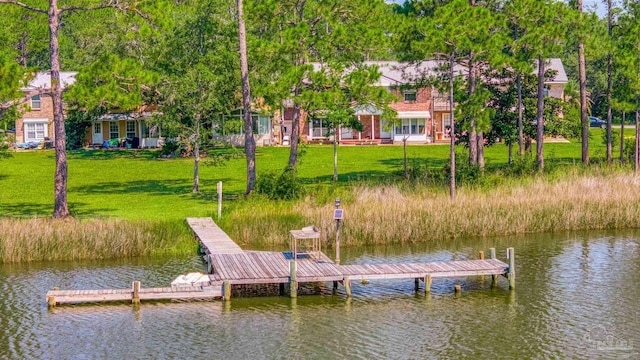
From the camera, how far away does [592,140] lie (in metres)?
74.6

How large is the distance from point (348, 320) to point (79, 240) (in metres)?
11.5

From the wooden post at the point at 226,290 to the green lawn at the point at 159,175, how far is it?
11.5 meters

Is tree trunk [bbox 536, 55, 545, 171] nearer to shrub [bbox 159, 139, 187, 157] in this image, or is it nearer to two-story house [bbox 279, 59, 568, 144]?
shrub [bbox 159, 139, 187, 157]

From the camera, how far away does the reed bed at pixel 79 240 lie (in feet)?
95.2

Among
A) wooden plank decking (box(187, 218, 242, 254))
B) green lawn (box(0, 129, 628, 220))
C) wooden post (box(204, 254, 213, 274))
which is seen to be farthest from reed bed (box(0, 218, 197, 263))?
green lawn (box(0, 129, 628, 220))

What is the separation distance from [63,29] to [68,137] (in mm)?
41650

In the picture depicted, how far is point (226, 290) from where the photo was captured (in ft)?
78.2

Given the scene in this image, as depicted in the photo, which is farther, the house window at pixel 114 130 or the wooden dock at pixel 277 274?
→ the house window at pixel 114 130

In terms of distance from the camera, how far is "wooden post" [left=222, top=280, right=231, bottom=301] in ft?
78.0

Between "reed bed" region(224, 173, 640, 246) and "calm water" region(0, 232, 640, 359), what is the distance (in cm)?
469

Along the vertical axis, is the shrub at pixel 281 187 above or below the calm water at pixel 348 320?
above

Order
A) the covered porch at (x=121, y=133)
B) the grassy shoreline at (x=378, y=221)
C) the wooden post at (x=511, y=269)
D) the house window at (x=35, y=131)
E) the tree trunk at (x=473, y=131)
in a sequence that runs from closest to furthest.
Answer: the wooden post at (x=511, y=269) → the grassy shoreline at (x=378, y=221) → the tree trunk at (x=473, y=131) → the covered porch at (x=121, y=133) → the house window at (x=35, y=131)

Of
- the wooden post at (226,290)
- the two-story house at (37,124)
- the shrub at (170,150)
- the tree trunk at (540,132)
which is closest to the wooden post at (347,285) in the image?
the wooden post at (226,290)

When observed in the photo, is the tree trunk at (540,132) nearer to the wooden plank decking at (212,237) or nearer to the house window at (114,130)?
the wooden plank decking at (212,237)
